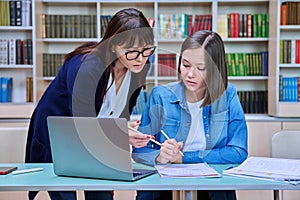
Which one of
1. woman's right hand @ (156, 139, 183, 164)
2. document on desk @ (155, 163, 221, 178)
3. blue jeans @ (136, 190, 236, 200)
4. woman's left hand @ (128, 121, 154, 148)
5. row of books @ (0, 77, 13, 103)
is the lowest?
blue jeans @ (136, 190, 236, 200)

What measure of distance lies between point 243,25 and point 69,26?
144cm

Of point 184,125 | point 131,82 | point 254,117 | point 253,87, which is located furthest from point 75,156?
point 253,87

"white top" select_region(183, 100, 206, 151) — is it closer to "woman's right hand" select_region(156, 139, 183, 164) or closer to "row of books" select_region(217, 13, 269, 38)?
"woman's right hand" select_region(156, 139, 183, 164)

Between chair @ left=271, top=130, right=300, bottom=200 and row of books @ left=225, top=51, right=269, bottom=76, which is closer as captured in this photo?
chair @ left=271, top=130, right=300, bottom=200

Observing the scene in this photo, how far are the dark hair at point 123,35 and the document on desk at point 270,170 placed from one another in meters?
0.47

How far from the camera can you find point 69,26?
11.9 ft

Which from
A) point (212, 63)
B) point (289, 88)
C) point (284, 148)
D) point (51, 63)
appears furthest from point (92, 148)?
point (289, 88)

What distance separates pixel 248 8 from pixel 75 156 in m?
2.78

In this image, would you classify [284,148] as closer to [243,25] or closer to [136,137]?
[136,137]

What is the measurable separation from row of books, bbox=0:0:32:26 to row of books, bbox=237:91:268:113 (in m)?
1.84

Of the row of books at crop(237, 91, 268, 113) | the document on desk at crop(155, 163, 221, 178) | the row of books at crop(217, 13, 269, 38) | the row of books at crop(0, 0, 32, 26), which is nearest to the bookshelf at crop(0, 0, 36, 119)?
the row of books at crop(0, 0, 32, 26)

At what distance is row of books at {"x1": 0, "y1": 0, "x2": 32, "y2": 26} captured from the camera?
11.6 feet

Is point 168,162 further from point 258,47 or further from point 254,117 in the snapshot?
point 258,47

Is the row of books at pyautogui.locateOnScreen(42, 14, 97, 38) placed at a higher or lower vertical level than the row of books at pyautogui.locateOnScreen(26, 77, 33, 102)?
higher
